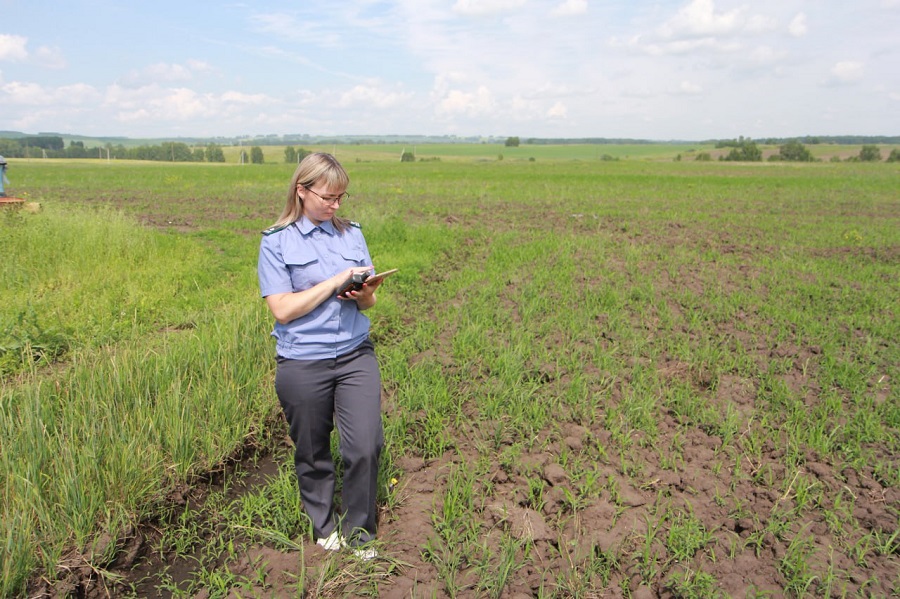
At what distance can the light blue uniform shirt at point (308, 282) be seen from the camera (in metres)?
2.80

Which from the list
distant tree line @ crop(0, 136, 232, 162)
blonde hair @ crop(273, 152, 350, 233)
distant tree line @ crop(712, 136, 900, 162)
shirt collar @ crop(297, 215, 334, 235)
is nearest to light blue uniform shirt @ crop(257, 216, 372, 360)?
shirt collar @ crop(297, 215, 334, 235)

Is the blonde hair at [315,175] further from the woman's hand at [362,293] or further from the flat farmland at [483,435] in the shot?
the flat farmland at [483,435]

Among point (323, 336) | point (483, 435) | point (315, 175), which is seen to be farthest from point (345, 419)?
point (483, 435)

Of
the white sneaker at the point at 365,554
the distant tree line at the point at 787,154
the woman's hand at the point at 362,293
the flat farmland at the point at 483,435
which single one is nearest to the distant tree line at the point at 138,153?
the distant tree line at the point at 787,154

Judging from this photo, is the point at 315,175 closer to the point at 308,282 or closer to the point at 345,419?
the point at 308,282

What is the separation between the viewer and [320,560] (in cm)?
302

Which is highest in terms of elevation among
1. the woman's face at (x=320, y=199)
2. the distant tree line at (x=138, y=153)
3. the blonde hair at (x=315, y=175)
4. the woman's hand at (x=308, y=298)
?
the distant tree line at (x=138, y=153)

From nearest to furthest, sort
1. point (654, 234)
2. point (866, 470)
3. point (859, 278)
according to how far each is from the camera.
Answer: point (866, 470), point (859, 278), point (654, 234)

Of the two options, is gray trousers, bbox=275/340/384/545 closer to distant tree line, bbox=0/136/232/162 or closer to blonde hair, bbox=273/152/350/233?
blonde hair, bbox=273/152/350/233

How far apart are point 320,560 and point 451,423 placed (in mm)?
1654

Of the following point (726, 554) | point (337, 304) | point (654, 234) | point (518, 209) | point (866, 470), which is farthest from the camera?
point (518, 209)

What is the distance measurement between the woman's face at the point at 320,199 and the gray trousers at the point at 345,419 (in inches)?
28.4

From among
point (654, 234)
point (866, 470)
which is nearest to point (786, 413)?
point (866, 470)

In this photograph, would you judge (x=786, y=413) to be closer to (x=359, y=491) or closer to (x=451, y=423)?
(x=451, y=423)
